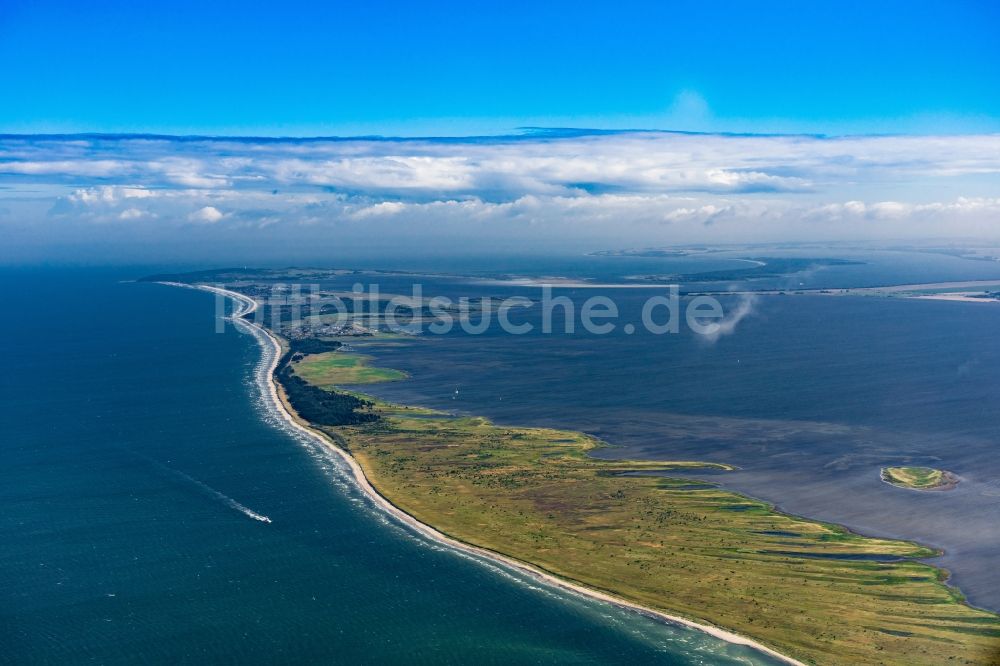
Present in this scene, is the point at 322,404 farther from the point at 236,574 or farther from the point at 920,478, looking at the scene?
the point at 920,478

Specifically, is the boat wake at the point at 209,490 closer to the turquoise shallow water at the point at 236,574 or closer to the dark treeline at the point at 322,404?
the turquoise shallow water at the point at 236,574

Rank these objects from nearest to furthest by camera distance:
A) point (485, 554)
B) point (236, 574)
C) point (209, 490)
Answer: point (236, 574) → point (485, 554) → point (209, 490)

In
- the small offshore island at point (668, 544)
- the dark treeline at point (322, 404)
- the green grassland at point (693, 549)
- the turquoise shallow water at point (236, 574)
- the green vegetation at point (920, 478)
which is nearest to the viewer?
the turquoise shallow water at point (236, 574)

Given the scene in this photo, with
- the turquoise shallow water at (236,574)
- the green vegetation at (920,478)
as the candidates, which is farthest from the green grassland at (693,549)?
the green vegetation at (920,478)

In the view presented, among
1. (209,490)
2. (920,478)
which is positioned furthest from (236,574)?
(920,478)

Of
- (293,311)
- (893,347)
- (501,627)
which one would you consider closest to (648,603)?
(501,627)

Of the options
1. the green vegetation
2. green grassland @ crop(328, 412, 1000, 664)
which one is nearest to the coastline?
green grassland @ crop(328, 412, 1000, 664)
